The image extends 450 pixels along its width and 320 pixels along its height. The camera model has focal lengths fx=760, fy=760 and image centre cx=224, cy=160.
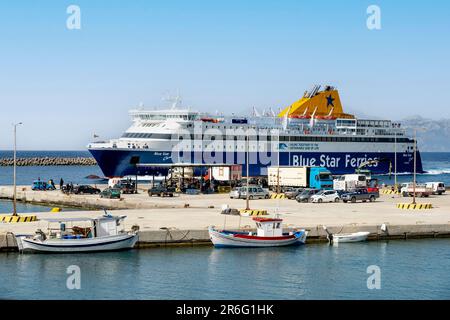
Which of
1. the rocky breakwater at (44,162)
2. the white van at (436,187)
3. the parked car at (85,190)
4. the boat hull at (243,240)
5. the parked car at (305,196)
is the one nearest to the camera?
the boat hull at (243,240)

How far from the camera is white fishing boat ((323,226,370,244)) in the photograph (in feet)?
120

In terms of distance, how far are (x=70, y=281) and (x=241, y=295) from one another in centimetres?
632

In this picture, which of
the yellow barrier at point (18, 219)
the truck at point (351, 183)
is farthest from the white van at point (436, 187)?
the yellow barrier at point (18, 219)

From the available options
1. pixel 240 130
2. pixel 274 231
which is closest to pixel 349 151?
pixel 240 130

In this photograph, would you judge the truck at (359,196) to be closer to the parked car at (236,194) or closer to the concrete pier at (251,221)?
the concrete pier at (251,221)

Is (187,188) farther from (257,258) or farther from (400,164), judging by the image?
A: (400,164)

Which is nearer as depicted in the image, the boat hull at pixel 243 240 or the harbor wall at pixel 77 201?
the boat hull at pixel 243 240

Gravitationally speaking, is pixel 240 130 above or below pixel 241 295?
above

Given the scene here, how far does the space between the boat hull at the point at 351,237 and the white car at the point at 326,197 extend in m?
15.5

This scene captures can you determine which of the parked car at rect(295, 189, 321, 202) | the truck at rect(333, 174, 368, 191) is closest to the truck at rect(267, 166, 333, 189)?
the truck at rect(333, 174, 368, 191)

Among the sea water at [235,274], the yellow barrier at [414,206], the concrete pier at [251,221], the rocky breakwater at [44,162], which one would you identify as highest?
the rocky breakwater at [44,162]

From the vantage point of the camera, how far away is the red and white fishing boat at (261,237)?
34.6 metres

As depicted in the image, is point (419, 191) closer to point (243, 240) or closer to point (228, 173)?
point (228, 173)

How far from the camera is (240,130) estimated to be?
10319cm
